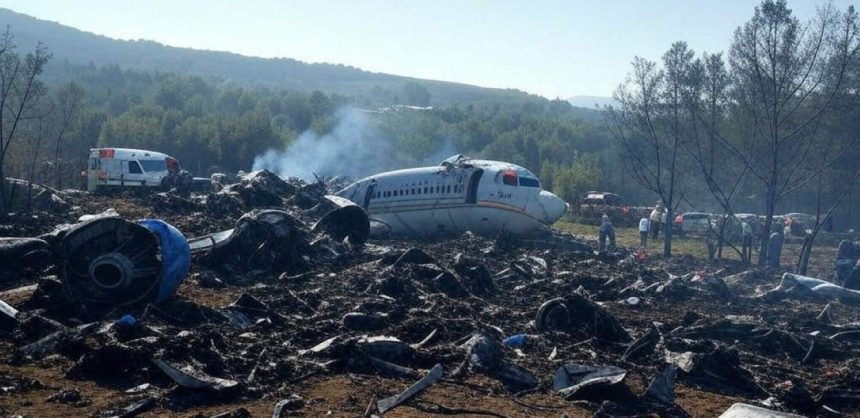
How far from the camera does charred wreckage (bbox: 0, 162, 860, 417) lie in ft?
30.3

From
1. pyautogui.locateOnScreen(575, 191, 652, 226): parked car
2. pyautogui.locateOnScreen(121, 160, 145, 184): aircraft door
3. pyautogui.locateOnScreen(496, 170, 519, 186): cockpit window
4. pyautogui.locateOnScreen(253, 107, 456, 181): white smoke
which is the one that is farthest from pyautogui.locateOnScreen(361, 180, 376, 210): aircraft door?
pyautogui.locateOnScreen(253, 107, 456, 181): white smoke

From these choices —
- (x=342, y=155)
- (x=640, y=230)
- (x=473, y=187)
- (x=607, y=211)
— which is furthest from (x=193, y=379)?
(x=342, y=155)

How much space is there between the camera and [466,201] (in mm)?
28281

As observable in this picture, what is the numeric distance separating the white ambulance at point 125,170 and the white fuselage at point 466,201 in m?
16.9

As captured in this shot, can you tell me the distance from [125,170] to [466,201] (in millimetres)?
22447

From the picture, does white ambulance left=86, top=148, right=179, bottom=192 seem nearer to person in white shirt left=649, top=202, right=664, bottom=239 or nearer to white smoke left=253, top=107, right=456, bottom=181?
white smoke left=253, top=107, right=456, bottom=181

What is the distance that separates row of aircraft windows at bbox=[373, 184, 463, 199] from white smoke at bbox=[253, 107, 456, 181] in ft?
113

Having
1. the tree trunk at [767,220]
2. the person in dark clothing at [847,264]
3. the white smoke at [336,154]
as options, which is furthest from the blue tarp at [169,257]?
the white smoke at [336,154]

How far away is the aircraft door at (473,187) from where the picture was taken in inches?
1106

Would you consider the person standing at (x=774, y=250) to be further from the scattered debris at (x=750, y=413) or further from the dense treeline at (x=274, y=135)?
the dense treeline at (x=274, y=135)

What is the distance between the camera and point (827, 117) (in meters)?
46.6

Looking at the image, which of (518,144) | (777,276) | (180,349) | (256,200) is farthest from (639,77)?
(518,144)

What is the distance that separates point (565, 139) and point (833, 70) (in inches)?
2523

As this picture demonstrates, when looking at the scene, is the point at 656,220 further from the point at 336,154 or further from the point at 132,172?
the point at 336,154
